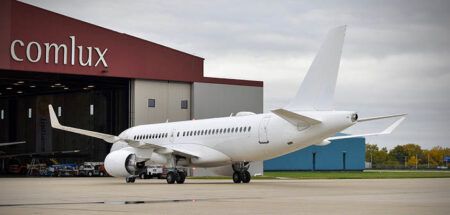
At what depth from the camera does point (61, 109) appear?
71938 mm

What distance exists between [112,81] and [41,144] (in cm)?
2050

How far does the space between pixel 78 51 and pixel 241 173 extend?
1689cm

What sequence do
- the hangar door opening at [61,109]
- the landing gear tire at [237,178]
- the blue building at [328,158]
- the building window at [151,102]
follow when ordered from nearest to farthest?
the landing gear tire at [237,178]
the building window at [151,102]
the hangar door opening at [61,109]
the blue building at [328,158]

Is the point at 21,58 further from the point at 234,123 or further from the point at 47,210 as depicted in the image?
the point at 47,210

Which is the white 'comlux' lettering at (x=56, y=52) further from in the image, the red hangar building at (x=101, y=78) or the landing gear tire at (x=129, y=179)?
the landing gear tire at (x=129, y=179)

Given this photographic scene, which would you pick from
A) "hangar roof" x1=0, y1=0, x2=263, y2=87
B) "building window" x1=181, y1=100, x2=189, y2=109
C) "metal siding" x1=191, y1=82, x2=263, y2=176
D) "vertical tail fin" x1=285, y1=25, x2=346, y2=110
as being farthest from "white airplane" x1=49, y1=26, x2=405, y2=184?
"metal siding" x1=191, y1=82, x2=263, y2=176

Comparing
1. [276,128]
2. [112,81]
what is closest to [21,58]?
[112,81]

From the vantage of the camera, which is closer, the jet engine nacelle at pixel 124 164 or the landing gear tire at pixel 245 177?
the landing gear tire at pixel 245 177

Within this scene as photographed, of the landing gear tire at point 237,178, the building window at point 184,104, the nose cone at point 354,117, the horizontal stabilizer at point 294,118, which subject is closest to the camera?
the nose cone at point 354,117

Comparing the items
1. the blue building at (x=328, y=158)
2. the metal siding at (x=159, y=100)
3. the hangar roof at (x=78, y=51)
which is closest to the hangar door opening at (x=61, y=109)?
the metal siding at (x=159, y=100)

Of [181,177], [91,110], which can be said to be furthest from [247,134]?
[91,110]

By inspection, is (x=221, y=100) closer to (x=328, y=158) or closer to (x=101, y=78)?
(x=101, y=78)

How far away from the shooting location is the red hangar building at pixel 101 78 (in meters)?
47.3

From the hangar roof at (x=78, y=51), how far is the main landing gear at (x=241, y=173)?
15.7 m
